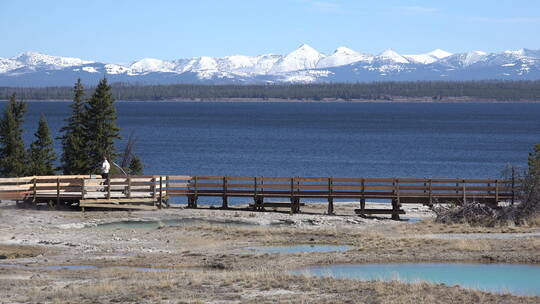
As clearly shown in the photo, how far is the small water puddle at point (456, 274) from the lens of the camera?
2462 cm

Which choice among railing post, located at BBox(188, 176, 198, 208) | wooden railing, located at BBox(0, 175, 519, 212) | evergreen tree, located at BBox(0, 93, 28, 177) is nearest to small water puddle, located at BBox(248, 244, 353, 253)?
wooden railing, located at BBox(0, 175, 519, 212)

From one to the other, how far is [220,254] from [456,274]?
7.53m

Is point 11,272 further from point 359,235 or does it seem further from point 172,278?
point 359,235

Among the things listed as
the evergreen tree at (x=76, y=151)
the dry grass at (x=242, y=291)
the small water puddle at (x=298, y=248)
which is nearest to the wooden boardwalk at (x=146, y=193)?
the small water puddle at (x=298, y=248)

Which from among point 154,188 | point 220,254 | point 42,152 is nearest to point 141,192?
point 154,188

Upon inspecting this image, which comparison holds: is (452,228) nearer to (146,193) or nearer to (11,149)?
(146,193)

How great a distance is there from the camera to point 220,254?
97.5 ft

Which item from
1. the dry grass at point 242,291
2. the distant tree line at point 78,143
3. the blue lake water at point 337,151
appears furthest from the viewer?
the blue lake water at point 337,151

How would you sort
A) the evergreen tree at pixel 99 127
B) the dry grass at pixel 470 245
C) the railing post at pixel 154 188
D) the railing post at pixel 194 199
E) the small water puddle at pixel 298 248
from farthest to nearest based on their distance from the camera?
the evergreen tree at pixel 99 127 < the railing post at pixel 194 199 < the railing post at pixel 154 188 < the small water puddle at pixel 298 248 < the dry grass at pixel 470 245

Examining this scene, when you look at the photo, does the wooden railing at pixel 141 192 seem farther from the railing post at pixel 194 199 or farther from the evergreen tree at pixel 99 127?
the evergreen tree at pixel 99 127

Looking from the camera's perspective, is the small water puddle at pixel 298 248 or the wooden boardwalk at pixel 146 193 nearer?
the small water puddle at pixel 298 248

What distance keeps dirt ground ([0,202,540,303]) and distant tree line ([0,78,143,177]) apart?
1471 cm

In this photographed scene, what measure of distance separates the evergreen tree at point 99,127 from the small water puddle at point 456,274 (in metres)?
30.1

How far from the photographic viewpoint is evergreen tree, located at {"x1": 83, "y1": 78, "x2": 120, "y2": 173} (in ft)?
181
